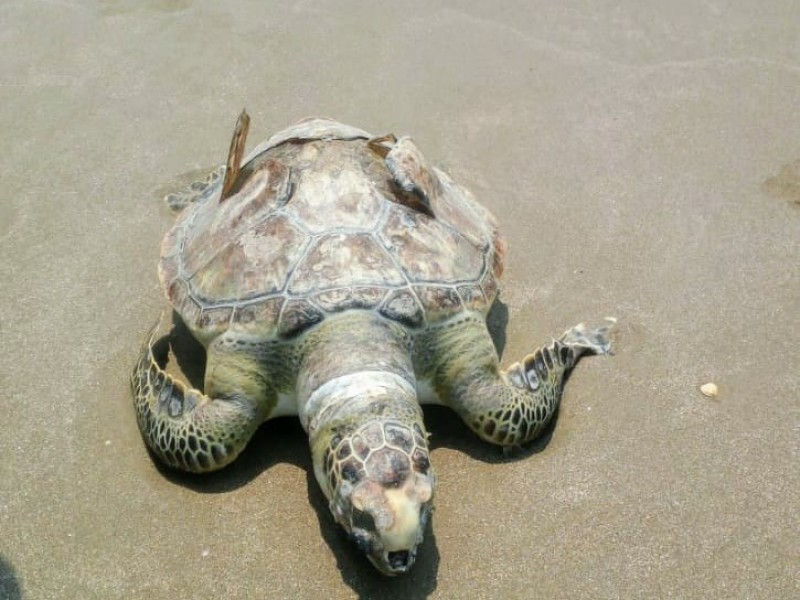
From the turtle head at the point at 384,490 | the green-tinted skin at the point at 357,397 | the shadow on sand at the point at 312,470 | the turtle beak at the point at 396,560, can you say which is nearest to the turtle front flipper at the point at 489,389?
the green-tinted skin at the point at 357,397

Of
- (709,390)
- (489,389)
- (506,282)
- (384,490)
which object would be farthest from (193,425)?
(709,390)

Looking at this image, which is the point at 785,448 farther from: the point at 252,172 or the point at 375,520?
the point at 252,172

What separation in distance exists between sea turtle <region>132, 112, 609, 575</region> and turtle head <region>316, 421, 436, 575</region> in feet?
0.06

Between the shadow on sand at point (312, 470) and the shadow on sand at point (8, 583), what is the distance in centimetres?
60

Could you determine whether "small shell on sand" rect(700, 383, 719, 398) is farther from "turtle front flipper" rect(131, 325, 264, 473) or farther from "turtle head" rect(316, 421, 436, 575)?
"turtle front flipper" rect(131, 325, 264, 473)

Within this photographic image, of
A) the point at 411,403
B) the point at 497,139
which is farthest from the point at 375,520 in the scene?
the point at 497,139

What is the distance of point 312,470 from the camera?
305 centimetres

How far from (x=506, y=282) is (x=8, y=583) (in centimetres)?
246

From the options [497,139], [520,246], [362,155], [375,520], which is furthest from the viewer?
[497,139]

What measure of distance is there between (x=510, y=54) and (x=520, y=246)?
1.87m

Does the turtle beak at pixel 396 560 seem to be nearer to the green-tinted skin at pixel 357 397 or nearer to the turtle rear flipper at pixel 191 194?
the green-tinted skin at pixel 357 397

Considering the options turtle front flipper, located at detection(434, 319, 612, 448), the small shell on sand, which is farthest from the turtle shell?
the small shell on sand

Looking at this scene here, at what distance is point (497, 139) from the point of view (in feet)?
15.7

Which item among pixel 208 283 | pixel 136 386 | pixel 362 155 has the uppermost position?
pixel 362 155
